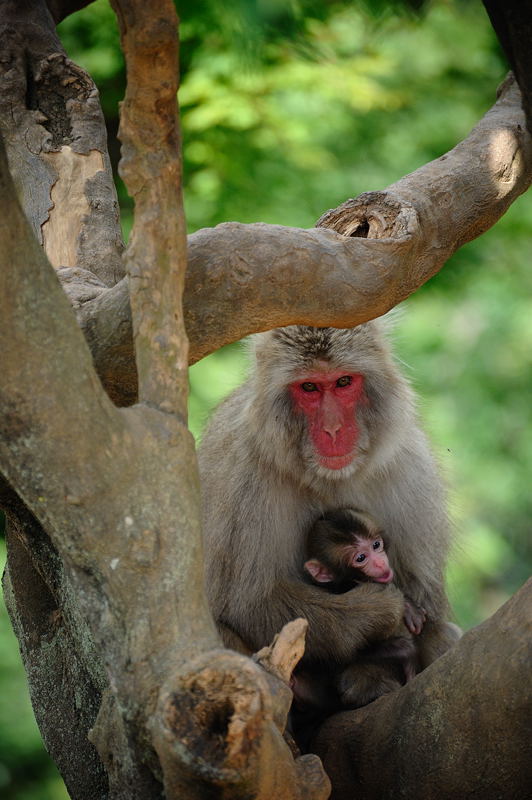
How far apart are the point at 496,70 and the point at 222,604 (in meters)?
5.09

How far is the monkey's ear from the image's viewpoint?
3.49 m

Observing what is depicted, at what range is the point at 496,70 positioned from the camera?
23.4 feet

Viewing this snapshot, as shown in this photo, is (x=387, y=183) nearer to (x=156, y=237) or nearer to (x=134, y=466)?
(x=156, y=237)

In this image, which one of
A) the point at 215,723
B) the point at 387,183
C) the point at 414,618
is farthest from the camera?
the point at 387,183

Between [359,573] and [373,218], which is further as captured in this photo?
[359,573]

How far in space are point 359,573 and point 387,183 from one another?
424 cm

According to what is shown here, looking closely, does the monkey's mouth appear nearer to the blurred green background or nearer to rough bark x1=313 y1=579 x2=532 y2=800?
rough bark x1=313 y1=579 x2=532 y2=800

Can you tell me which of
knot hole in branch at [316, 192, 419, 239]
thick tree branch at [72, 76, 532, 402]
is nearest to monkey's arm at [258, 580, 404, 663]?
thick tree branch at [72, 76, 532, 402]

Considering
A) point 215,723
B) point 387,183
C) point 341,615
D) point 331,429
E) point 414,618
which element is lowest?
point 414,618

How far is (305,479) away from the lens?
136 inches

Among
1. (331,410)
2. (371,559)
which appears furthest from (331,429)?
(371,559)

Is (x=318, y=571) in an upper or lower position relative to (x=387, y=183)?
lower

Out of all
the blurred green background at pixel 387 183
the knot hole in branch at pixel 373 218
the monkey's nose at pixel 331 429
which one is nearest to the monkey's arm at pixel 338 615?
the monkey's nose at pixel 331 429

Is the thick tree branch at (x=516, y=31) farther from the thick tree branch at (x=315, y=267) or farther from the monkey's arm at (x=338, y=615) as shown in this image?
the monkey's arm at (x=338, y=615)
